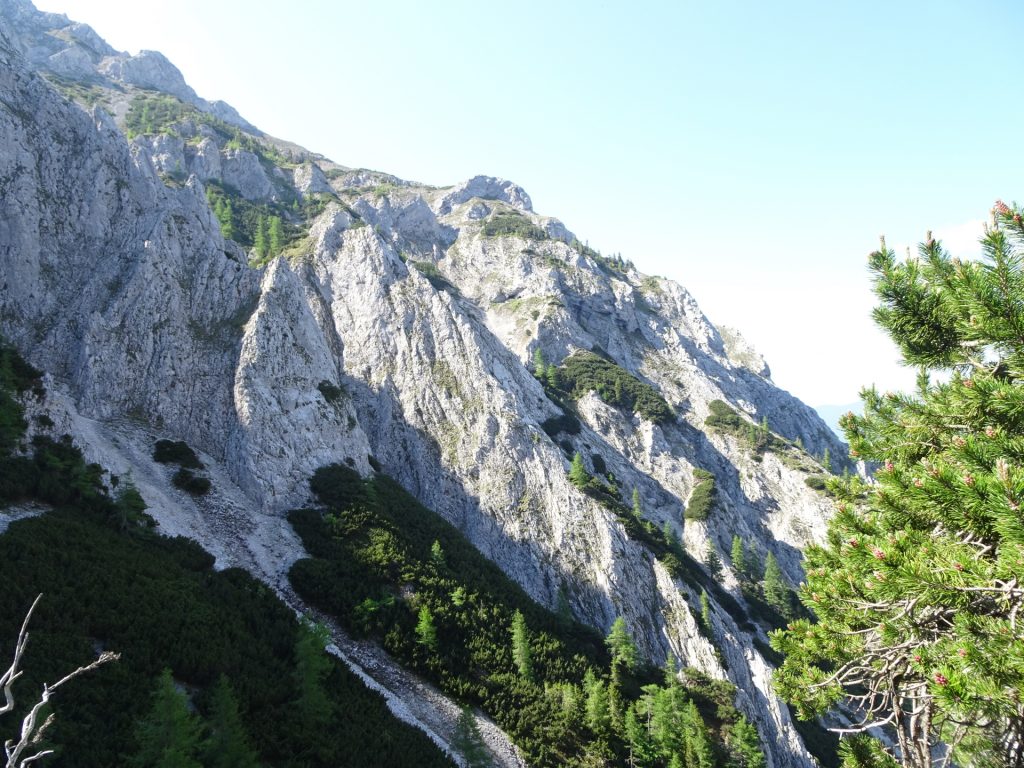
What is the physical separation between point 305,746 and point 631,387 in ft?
285

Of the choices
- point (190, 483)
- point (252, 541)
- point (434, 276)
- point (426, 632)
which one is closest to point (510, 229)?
point (434, 276)

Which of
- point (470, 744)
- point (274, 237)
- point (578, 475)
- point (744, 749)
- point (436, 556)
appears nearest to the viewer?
point (470, 744)

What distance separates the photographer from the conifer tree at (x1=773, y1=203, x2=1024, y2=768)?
18.2 ft

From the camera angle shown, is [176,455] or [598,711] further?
[176,455]

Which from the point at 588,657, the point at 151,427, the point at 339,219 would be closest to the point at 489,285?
the point at 339,219

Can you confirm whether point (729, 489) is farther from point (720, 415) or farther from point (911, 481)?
point (911, 481)

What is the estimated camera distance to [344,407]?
5556 cm

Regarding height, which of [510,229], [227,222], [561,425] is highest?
[510,229]

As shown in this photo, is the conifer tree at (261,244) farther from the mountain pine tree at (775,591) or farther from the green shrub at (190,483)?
the mountain pine tree at (775,591)

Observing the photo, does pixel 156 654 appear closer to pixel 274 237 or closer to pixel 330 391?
pixel 330 391

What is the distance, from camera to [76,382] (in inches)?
1821

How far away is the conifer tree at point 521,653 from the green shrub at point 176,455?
103ft

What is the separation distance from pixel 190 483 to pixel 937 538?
4747 centimetres

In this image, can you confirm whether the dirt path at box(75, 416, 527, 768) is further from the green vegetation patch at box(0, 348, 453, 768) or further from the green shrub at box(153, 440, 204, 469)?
the green vegetation patch at box(0, 348, 453, 768)
